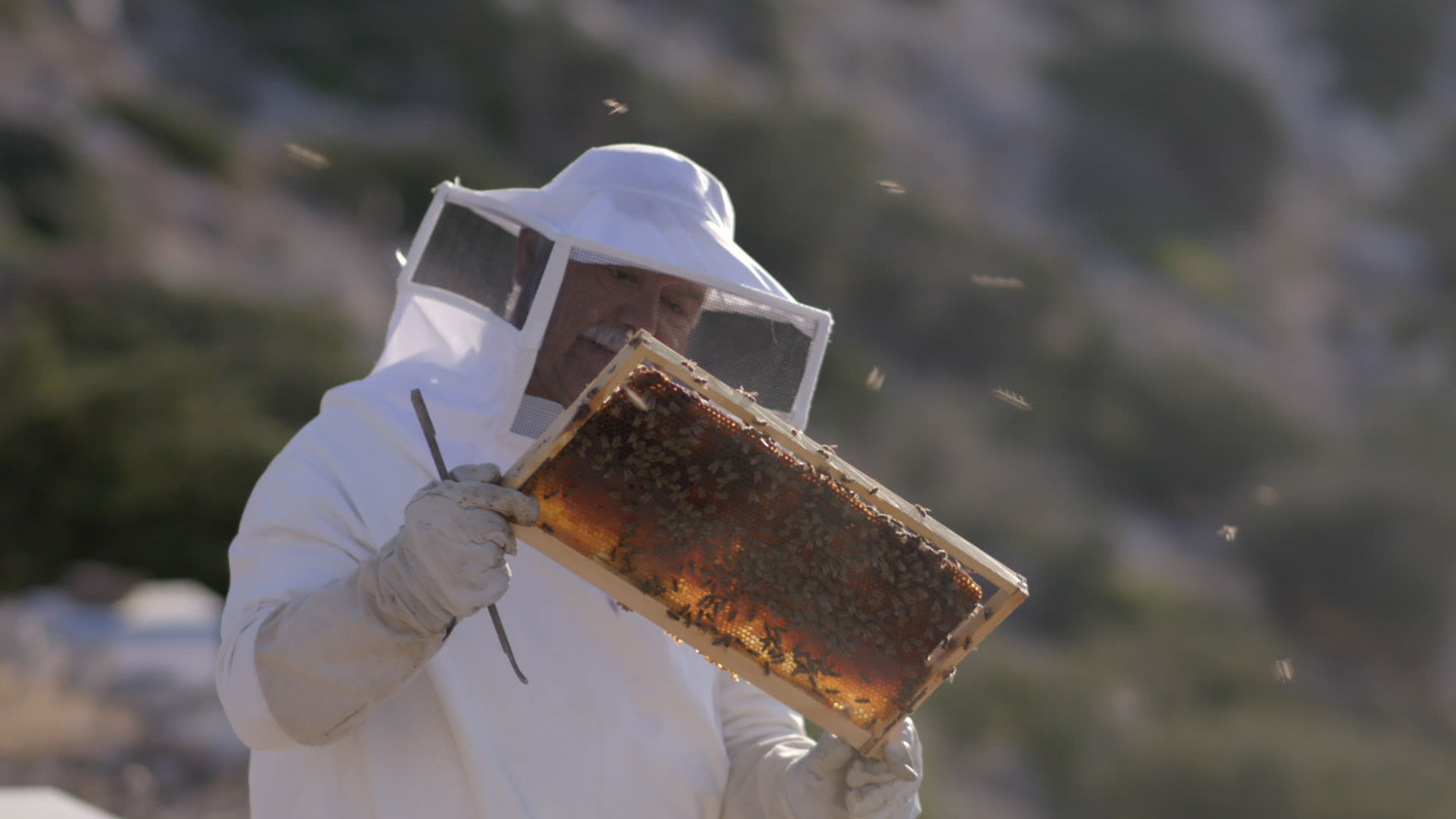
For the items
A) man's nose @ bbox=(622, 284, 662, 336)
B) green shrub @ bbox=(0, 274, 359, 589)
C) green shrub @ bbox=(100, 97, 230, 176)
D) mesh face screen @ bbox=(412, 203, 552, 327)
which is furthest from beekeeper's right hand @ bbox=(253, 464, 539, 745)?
green shrub @ bbox=(100, 97, 230, 176)

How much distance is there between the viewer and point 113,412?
38.2ft

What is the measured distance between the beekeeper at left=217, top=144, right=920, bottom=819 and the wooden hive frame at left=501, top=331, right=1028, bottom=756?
0.11m

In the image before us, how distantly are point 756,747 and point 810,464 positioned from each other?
3.38 feet

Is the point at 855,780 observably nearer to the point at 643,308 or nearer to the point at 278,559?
the point at 643,308

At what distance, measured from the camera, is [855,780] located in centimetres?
293

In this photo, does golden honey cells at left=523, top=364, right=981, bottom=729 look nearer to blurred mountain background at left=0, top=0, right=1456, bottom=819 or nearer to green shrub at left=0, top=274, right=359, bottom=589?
blurred mountain background at left=0, top=0, right=1456, bottom=819

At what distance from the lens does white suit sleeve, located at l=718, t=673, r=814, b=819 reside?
314 centimetres

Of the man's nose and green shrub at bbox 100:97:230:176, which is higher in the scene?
the man's nose

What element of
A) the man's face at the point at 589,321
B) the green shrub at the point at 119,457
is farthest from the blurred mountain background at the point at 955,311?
the man's face at the point at 589,321

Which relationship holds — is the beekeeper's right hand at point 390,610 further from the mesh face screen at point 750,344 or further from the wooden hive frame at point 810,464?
the mesh face screen at point 750,344

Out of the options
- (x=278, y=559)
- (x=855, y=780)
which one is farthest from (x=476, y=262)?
(x=855, y=780)

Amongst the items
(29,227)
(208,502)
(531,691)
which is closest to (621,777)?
(531,691)

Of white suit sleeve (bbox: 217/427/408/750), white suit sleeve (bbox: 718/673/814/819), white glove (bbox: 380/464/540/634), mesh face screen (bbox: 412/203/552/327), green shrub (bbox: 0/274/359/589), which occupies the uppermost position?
mesh face screen (bbox: 412/203/552/327)

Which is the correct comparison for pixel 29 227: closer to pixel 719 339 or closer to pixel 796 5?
pixel 719 339
